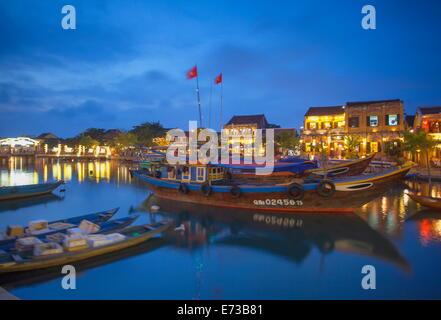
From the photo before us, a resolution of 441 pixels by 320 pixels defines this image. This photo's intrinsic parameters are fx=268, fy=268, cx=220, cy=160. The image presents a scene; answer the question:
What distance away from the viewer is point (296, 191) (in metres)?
14.7

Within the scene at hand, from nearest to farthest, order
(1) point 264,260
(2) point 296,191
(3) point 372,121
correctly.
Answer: (1) point 264,260, (2) point 296,191, (3) point 372,121

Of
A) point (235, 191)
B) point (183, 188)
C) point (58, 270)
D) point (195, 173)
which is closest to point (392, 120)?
point (235, 191)

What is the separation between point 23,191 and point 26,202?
129cm

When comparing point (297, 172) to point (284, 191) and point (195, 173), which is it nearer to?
point (284, 191)

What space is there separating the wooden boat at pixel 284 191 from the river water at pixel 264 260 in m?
0.61

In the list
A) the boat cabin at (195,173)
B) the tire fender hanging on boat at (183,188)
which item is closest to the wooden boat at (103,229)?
the tire fender hanging on boat at (183,188)

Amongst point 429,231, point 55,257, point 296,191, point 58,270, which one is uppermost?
point 296,191

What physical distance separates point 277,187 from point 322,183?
2380mm

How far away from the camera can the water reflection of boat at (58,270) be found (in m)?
7.85

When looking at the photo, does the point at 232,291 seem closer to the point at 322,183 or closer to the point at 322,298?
the point at 322,298

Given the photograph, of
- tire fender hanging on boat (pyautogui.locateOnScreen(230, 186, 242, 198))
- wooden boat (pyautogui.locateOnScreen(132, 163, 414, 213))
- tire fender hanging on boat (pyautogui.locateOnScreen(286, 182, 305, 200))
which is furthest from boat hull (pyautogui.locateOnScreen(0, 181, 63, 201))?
tire fender hanging on boat (pyautogui.locateOnScreen(286, 182, 305, 200))
